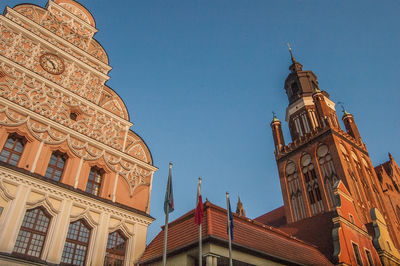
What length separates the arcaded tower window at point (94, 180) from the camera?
15931 mm

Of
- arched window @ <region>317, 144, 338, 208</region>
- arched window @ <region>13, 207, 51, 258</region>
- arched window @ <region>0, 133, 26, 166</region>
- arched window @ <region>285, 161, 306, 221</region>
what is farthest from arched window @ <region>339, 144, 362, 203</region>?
arched window @ <region>0, 133, 26, 166</region>

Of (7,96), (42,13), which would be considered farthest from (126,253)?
(42,13)

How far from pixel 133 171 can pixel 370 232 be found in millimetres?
20308

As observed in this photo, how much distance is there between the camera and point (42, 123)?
592 inches

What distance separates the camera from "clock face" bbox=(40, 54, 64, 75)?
16984 millimetres

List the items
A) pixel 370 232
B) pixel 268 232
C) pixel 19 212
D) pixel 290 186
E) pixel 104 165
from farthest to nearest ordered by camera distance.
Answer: pixel 290 186 → pixel 370 232 → pixel 268 232 → pixel 104 165 → pixel 19 212

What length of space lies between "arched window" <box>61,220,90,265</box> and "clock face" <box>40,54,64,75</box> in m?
8.17

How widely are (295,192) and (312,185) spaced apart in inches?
96.9

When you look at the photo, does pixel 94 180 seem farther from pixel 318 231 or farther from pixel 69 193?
pixel 318 231

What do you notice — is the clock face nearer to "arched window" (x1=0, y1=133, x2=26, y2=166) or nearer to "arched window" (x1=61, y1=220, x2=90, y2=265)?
"arched window" (x1=0, y1=133, x2=26, y2=166)

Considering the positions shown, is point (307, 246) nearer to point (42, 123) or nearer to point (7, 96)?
point (42, 123)

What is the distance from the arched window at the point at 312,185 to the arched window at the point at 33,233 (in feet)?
96.2

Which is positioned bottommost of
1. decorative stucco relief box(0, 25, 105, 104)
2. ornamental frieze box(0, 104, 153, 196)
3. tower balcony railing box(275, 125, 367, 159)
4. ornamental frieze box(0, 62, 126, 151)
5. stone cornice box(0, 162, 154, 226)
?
stone cornice box(0, 162, 154, 226)

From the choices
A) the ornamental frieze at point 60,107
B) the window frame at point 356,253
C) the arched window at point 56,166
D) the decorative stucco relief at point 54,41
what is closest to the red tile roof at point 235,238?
the window frame at point 356,253
